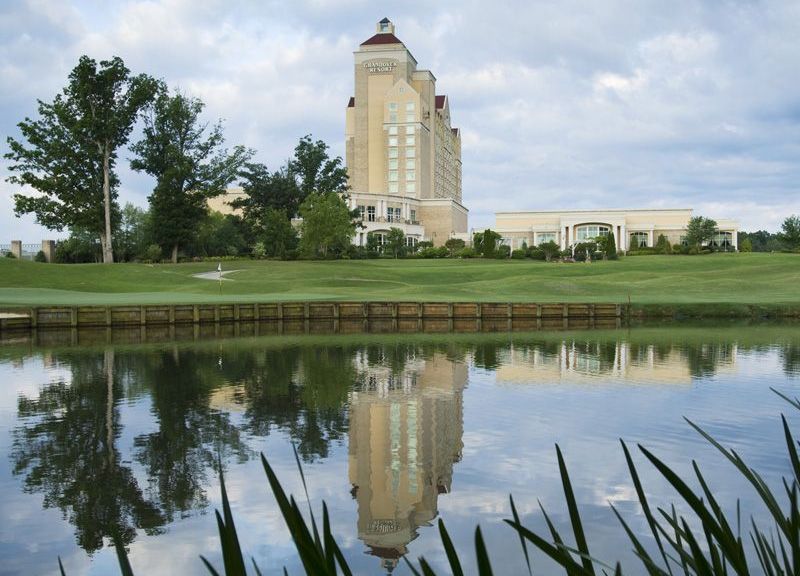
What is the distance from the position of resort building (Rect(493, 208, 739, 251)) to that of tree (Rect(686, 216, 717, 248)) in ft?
16.3

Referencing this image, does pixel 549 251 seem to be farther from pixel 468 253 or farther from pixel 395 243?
pixel 395 243

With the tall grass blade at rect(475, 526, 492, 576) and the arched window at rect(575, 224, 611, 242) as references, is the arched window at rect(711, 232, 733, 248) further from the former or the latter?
the tall grass blade at rect(475, 526, 492, 576)

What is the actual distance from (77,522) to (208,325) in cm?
2807

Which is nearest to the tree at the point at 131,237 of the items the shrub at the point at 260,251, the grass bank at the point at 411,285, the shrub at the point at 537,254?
the shrub at the point at 260,251

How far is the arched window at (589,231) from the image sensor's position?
109 m

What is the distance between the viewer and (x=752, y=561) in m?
9.69

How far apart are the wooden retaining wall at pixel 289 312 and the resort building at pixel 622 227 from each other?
66082 millimetres

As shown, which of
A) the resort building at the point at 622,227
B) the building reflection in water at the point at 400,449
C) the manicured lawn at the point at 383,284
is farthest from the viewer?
the resort building at the point at 622,227

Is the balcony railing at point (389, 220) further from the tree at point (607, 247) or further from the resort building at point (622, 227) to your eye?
the tree at point (607, 247)

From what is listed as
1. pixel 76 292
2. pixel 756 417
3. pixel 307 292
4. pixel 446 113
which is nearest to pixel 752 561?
pixel 756 417

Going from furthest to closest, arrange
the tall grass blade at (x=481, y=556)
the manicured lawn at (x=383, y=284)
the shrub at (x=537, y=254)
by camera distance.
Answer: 1. the shrub at (x=537, y=254)
2. the manicured lawn at (x=383, y=284)
3. the tall grass blade at (x=481, y=556)

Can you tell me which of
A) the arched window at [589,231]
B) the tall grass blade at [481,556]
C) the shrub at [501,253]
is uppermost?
the arched window at [589,231]

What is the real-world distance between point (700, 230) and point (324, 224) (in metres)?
47.2

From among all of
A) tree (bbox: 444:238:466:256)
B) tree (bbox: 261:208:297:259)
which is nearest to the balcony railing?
tree (bbox: 444:238:466:256)
